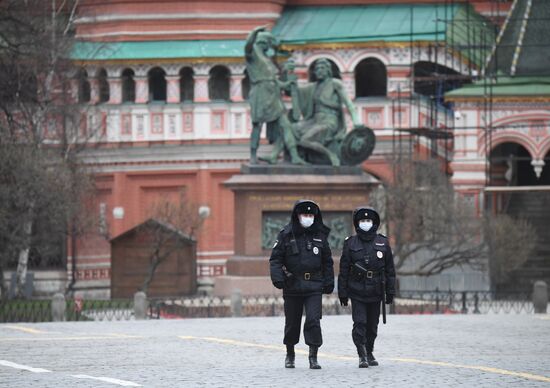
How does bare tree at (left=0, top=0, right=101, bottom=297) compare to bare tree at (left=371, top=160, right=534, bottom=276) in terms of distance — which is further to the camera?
bare tree at (left=371, top=160, right=534, bottom=276)

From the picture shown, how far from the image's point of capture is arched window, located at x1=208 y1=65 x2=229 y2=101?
251ft

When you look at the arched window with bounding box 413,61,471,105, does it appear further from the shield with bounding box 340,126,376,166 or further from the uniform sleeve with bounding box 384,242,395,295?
the uniform sleeve with bounding box 384,242,395,295

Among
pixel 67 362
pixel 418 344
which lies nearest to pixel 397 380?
pixel 67 362

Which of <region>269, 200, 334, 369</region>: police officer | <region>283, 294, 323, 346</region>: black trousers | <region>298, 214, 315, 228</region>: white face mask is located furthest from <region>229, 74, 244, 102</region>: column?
<region>298, 214, 315, 228</region>: white face mask

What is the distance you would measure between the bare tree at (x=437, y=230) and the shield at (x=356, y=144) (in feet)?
23.2

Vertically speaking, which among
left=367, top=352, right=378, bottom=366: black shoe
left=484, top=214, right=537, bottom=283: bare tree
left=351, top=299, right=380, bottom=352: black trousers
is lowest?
left=367, top=352, right=378, bottom=366: black shoe

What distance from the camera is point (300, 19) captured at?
7862 cm

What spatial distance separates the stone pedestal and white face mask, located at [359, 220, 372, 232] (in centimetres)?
2522

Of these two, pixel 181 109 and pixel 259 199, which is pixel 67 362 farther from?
pixel 181 109

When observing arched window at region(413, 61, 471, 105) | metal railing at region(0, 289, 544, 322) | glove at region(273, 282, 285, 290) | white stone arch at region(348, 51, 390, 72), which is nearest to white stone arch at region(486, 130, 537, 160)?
arched window at region(413, 61, 471, 105)

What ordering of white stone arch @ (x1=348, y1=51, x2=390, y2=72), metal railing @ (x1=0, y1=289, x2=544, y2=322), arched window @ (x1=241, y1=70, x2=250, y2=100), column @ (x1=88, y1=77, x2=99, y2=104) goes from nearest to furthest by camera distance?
metal railing @ (x1=0, y1=289, x2=544, y2=322) → white stone arch @ (x1=348, y1=51, x2=390, y2=72) → column @ (x1=88, y1=77, x2=99, y2=104) → arched window @ (x1=241, y1=70, x2=250, y2=100)

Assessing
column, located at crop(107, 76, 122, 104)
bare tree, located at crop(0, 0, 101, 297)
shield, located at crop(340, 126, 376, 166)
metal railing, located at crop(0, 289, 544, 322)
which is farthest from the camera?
column, located at crop(107, 76, 122, 104)

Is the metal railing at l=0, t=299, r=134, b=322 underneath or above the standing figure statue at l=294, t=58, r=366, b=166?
underneath

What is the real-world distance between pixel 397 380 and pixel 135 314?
23.3 metres
